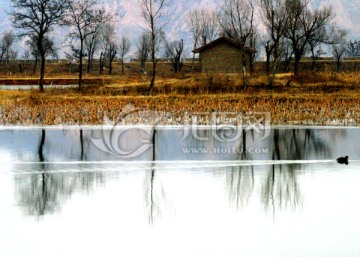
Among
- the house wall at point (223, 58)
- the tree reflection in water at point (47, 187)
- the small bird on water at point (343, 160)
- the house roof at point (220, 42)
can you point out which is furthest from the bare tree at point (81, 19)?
the tree reflection in water at point (47, 187)

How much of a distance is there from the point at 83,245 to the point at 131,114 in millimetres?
24728

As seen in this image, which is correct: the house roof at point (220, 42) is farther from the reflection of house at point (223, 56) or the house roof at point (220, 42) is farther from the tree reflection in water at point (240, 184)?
the tree reflection in water at point (240, 184)

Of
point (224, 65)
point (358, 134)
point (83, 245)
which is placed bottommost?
point (83, 245)

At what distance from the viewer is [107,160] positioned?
68.1 ft

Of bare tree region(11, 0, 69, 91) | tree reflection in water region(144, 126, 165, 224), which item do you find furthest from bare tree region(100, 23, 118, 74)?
tree reflection in water region(144, 126, 165, 224)

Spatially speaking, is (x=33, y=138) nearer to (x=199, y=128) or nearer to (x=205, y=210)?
(x=199, y=128)

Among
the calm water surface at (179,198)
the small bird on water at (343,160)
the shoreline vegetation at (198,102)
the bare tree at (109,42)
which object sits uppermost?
the bare tree at (109,42)

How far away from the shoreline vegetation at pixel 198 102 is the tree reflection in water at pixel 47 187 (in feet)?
43.2

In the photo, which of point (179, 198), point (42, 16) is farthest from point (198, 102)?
point (179, 198)

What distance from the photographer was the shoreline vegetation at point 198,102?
32.8m

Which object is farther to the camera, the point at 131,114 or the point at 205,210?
the point at 131,114

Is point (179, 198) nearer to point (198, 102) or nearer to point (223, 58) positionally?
point (198, 102)

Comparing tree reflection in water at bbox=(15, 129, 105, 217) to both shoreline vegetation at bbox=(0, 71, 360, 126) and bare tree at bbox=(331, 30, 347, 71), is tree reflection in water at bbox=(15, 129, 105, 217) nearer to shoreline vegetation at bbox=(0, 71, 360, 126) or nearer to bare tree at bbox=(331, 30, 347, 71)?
shoreline vegetation at bbox=(0, 71, 360, 126)

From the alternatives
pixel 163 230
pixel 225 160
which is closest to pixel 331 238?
pixel 163 230
